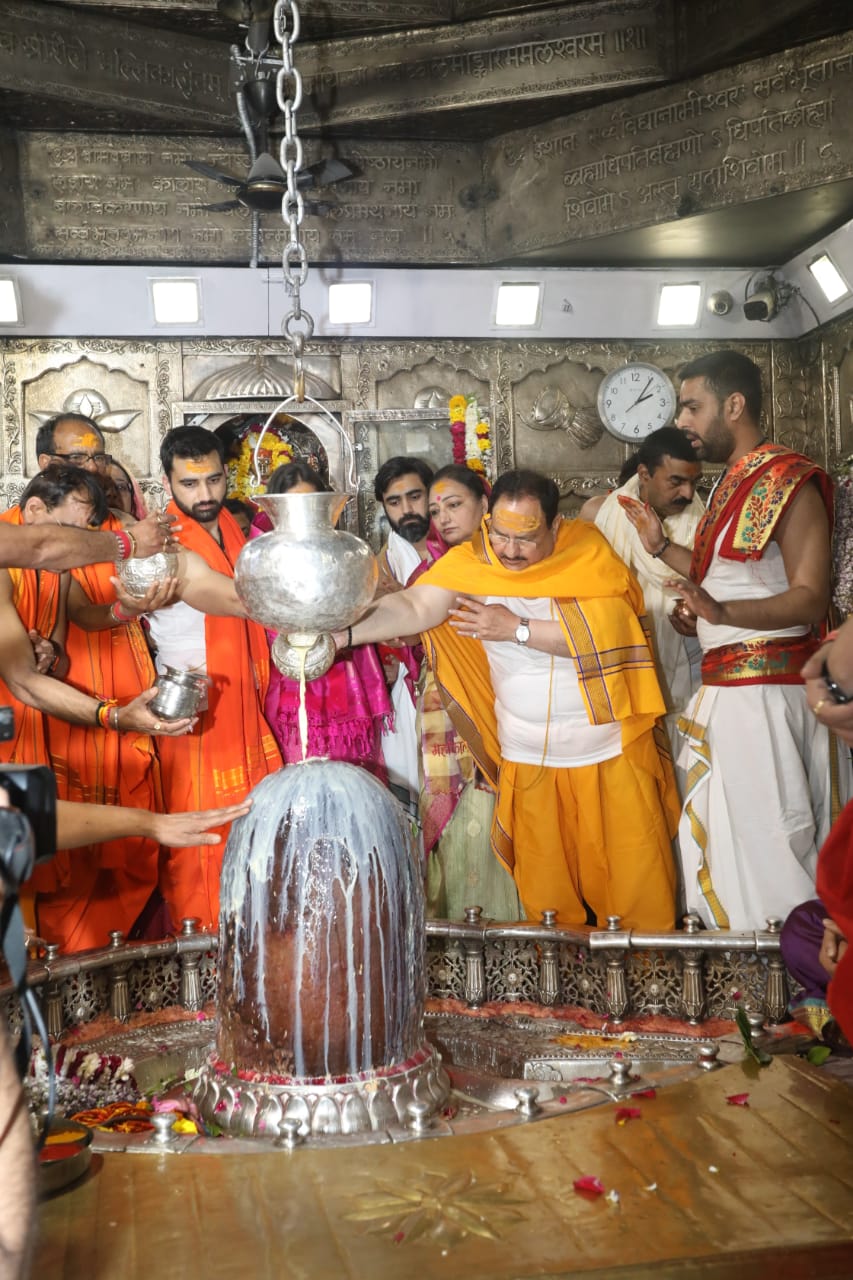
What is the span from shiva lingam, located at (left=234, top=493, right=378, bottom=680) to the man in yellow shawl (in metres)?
1.54

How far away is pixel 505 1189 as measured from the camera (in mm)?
Result: 1882

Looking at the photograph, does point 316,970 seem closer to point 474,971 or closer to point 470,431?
point 474,971

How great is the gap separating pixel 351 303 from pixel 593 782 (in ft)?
11.1

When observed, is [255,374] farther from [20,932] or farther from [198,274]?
[20,932]

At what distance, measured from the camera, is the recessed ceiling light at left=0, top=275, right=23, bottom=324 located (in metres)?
6.07

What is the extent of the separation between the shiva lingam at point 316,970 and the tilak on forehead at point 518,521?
5.45ft

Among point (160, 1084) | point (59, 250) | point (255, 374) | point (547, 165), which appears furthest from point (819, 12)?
point (160, 1084)

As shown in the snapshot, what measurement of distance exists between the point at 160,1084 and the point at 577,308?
4.86m

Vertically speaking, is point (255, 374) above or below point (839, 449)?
above

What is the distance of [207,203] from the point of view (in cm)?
627

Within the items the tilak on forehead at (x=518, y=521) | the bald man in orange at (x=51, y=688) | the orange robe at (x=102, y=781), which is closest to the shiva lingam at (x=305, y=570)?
the bald man in orange at (x=51, y=688)

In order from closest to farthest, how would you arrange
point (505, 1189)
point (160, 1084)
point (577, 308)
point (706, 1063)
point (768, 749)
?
point (505, 1189) → point (706, 1063) → point (160, 1084) → point (768, 749) → point (577, 308)

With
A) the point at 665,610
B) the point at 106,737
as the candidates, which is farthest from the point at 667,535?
the point at 106,737

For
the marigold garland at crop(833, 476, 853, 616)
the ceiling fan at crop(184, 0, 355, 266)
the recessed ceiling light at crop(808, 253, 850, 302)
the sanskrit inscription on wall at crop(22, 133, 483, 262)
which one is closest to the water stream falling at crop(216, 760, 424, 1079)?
the marigold garland at crop(833, 476, 853, 616)
